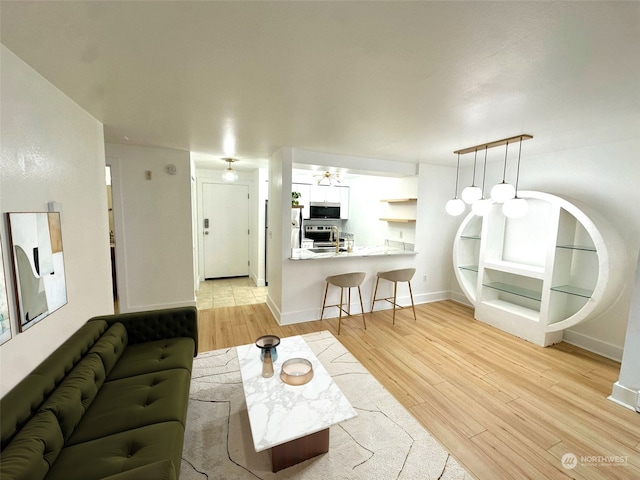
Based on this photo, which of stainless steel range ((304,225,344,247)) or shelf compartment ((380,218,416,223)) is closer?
shelf compartment ((380,218,416,223))

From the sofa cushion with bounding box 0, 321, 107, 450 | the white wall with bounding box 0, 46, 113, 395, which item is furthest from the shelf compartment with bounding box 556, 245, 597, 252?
the white wall with bounding box 0, 46, 113, 395

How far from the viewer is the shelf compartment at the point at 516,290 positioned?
11.0ft

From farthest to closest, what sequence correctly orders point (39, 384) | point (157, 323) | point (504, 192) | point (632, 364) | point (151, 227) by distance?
1. point (151, 227)
2. point (504, 192)
3. point (157, 323)
4. point (632, 364)
5. point (39, 384)

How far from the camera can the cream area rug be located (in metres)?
1.60

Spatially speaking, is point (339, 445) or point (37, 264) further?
point (339, 445)

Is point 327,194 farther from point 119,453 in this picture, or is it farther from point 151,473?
point 151,473

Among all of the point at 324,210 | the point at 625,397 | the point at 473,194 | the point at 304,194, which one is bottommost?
the point at 625,397

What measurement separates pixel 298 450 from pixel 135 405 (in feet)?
3.28

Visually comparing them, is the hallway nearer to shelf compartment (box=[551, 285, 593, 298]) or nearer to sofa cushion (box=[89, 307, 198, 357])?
sofa cushion (box=[89, 307, 198, 357])

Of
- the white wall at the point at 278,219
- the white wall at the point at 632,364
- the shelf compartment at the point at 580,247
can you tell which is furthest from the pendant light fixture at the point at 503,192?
the white wall at the point at 278,219

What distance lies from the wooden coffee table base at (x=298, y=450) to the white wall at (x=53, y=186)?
142cm

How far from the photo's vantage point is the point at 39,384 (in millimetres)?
1365
